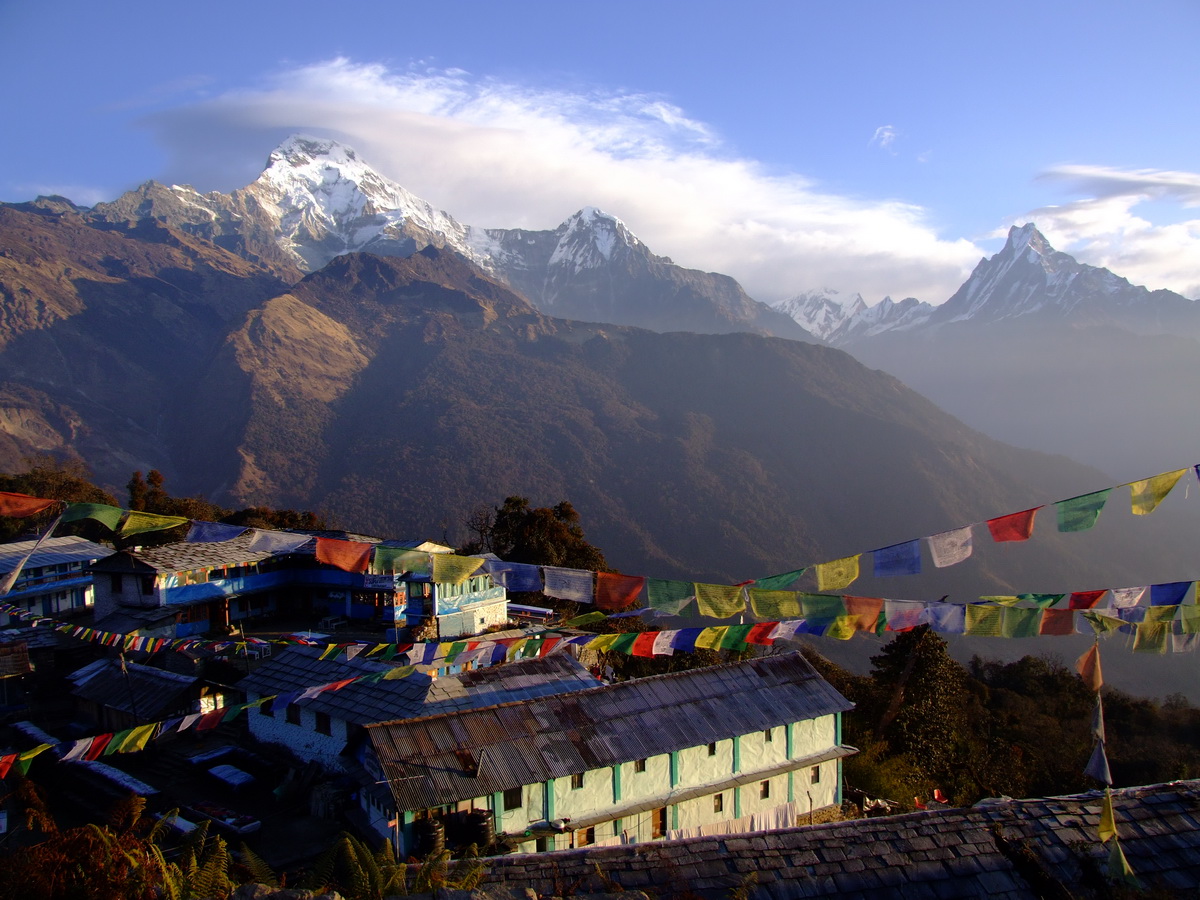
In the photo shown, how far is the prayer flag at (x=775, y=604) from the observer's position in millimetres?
13336

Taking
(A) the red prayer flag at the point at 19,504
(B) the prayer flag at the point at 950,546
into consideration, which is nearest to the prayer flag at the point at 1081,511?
(B) the prayer flag at the point at 950,546

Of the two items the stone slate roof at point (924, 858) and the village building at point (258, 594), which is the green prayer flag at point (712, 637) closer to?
the stone slate roof at point (924, 858)

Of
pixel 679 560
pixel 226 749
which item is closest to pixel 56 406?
pixel 679 560

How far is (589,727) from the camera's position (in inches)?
612

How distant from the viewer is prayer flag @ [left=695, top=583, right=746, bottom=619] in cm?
1335

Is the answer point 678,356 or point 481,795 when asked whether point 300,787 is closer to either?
point 481,795

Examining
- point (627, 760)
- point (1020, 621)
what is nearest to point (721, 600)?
point (627, 760)

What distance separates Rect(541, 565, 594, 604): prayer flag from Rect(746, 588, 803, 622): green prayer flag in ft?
9.09

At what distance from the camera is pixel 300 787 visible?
16.2 m

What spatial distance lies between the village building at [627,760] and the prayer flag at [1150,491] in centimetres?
844

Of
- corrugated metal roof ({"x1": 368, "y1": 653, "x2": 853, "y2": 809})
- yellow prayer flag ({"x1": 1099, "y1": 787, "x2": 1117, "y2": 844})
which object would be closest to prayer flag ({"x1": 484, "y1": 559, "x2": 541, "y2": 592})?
corrugated metal roof ({"x1": 368, "y1": 653, "x2": 853, "y2": 809})

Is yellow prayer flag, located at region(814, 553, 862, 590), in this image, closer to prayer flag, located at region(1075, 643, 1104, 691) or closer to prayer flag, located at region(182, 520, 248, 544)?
prayer flag, located at region(1075, 643, 1104, 691)

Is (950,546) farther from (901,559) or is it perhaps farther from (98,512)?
(98,512)

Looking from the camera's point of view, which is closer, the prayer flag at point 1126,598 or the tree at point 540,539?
the prayer flag at point 1126,598
